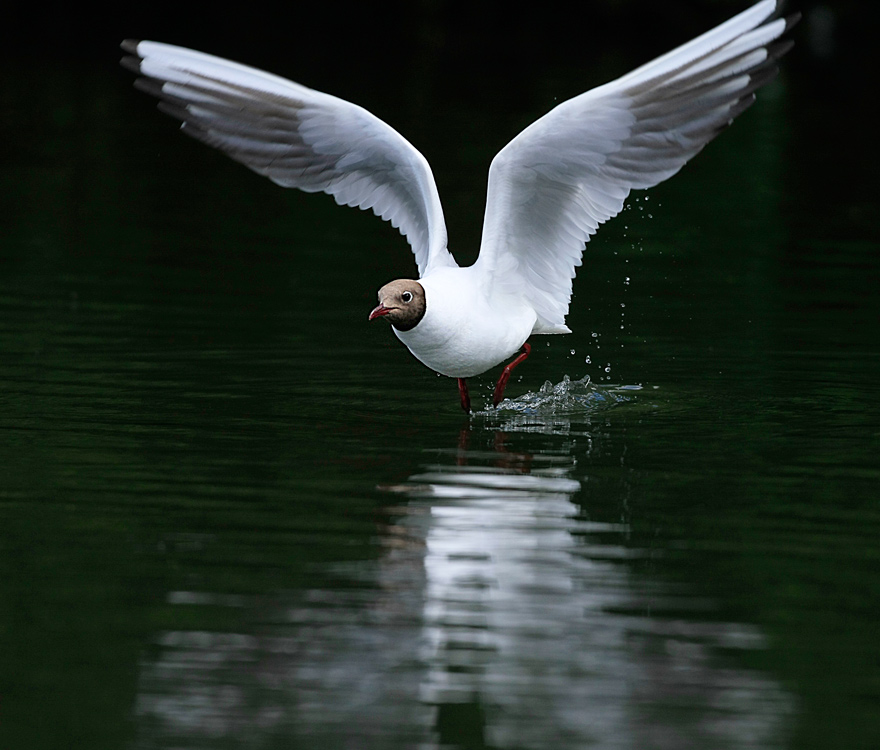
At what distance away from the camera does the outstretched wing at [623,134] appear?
29.3 ft

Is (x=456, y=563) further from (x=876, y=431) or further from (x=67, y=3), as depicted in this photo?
(x=67, y=3)

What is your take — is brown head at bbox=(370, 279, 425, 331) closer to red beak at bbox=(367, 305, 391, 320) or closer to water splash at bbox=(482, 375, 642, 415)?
red beak at bbox=(367, 305, 391, 320)

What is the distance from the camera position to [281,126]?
10.1 metres

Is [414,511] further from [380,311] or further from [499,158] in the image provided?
[499,158]

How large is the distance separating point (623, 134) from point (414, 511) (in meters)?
2.39

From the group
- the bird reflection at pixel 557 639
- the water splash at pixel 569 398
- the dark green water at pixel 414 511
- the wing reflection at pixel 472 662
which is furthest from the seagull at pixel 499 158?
the wing reflection at pixel 472 662

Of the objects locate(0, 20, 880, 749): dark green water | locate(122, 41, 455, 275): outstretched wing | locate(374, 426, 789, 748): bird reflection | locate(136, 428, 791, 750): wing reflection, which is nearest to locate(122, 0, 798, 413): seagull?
locate(122, 41, 455, 275): outstretched wing

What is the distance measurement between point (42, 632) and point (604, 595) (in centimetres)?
205

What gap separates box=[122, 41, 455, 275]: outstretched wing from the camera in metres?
9.89

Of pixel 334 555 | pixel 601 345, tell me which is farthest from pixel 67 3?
pixel 334 555

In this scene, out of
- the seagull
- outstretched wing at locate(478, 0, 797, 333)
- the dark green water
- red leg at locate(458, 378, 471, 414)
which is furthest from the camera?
red leg at locate(458, 378, 471, 414)

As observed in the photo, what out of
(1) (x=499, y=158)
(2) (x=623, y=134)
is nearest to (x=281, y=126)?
(1) (x=499, y=158)

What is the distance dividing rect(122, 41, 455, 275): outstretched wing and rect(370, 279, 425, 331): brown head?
80cm

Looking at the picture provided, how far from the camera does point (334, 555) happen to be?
7.36 m
